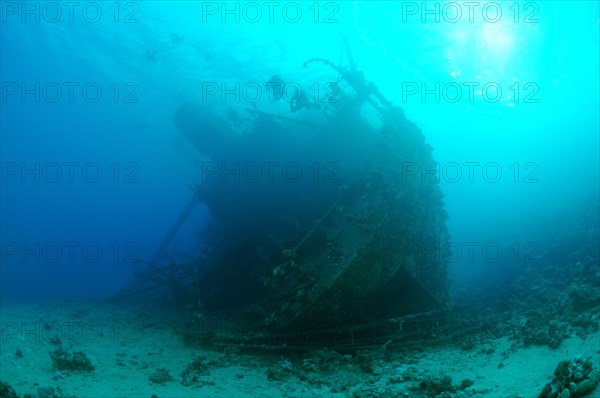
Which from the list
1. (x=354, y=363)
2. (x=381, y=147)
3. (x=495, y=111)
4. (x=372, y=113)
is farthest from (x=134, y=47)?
(x=495, y=111)

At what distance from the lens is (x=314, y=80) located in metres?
31.3

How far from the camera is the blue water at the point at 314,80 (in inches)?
1125

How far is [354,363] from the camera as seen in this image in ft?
22.5

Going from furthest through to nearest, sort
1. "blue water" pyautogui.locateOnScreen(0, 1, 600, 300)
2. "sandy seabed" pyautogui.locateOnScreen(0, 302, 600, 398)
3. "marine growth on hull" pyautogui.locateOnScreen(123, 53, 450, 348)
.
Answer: "blue water" pyautogui.locateOnScreen(0, 1, 600, 300), "marine growth on hull" pyautogui.locateOnScreen(123, 53, 450, 348), "sandy seabed" pyautogui.locateOnScreen(0, 302, 600, 398)

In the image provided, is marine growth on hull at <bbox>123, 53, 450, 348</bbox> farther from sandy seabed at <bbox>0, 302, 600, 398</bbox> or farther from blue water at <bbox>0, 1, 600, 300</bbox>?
blue water at <bbox>0, 1, 600, 300</bbox>

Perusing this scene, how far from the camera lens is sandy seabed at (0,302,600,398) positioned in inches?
193

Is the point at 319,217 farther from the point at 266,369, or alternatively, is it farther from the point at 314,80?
the point at 314,80

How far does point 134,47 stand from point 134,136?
88.9 ft

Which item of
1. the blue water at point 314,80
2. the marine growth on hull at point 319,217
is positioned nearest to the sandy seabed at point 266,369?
the marine growth on hull at point 319,217

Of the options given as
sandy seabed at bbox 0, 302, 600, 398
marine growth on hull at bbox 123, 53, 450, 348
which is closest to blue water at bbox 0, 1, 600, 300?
marine growth on hull at bbox 123, 53, 450, 348

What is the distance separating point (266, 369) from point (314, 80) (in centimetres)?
2804

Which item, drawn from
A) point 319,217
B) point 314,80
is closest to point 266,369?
point 319,217

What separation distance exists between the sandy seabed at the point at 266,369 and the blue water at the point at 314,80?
10041mm

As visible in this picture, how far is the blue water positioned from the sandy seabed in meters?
10.0
